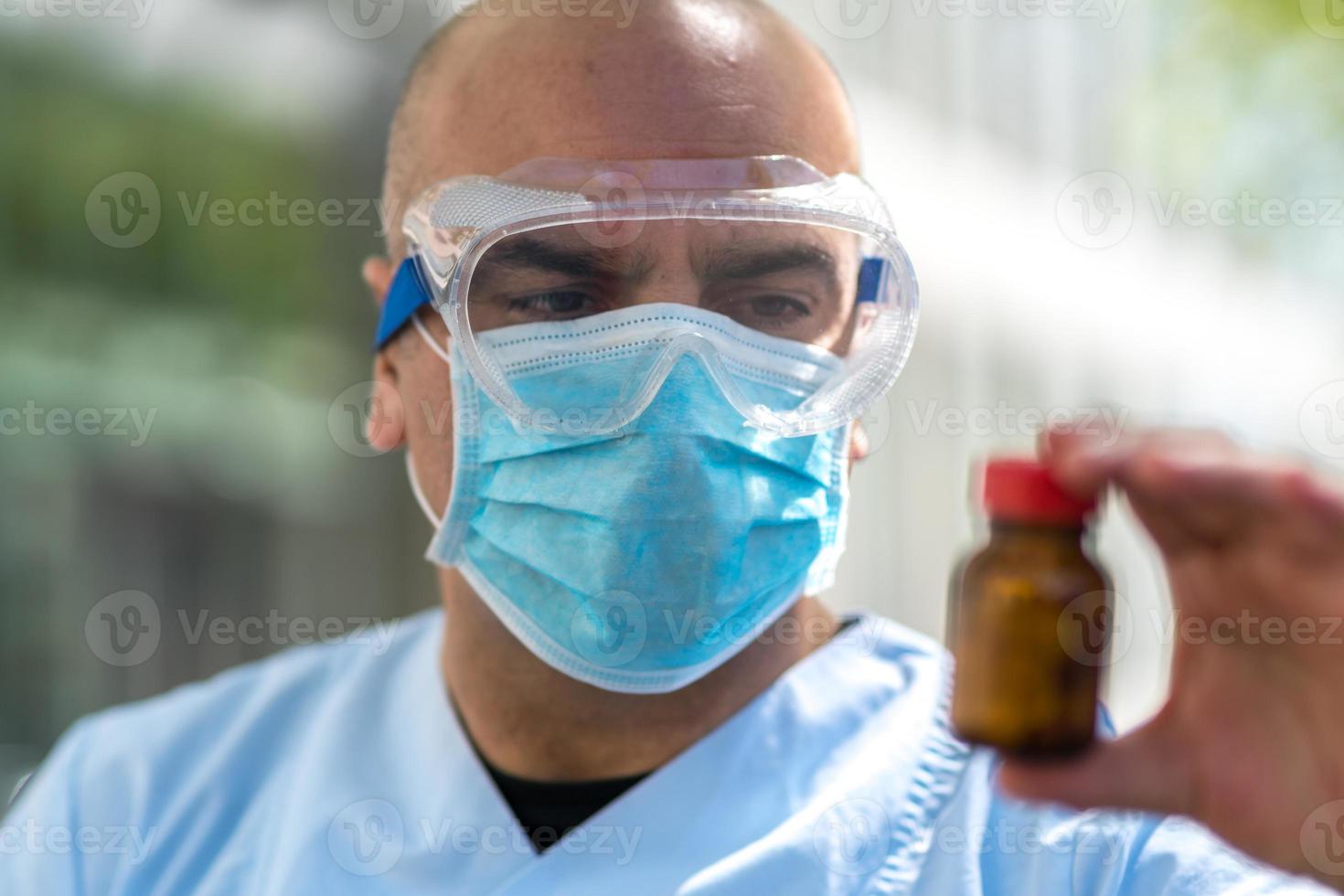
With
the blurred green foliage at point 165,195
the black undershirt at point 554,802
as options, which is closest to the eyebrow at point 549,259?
the black undershirt at point 554,802

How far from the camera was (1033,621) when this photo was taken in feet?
4.33

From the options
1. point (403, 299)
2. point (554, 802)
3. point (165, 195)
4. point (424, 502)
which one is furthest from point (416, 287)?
point (165, 195)

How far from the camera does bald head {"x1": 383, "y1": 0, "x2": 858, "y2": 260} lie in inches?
86.0

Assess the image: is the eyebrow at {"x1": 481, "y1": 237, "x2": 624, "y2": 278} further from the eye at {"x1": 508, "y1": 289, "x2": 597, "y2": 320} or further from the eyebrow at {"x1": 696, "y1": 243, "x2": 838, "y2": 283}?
the eyebrow at {"x1": 696, "y1": 243, "x2": 838, "y2": 283}

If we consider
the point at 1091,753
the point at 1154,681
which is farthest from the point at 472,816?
the point at 1154,681

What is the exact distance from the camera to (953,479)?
8.15m

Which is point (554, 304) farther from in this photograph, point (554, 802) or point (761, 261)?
point (554, 802)

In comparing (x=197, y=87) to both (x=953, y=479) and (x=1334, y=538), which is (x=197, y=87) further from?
(x=953, y=479)

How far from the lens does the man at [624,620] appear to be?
201 cm

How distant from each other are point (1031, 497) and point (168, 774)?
1.90m

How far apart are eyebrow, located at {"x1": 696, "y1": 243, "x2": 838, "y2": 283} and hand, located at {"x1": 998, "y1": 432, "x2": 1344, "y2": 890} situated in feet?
2.94

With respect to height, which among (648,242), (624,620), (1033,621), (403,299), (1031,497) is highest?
(648,242)

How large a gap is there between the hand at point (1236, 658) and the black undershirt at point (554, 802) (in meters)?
0.99

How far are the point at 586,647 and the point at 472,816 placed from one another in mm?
399
